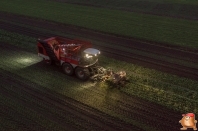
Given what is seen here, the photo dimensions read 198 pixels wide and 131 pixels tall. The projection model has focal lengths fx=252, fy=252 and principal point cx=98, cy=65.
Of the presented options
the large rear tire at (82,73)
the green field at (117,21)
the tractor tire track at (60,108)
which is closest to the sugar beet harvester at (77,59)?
the large rear tire at (82,73)

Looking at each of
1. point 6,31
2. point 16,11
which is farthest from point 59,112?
point 16,11

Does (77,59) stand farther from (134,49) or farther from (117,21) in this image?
(117,21)

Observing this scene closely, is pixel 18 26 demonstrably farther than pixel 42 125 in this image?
Yes

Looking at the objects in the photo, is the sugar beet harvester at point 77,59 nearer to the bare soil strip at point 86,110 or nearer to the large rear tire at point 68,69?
the large rear tire at point 68,69

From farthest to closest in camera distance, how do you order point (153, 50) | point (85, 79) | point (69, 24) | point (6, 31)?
1. point (69, 24)
2. point (6, 31)
3. point (153, 50)
4. point (85, 79)

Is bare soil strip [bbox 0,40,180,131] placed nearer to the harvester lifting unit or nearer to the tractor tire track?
the tractor tire track

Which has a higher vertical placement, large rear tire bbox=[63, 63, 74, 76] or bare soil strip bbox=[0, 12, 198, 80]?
bare soil strip bbox=[0, 12, 198, 80]

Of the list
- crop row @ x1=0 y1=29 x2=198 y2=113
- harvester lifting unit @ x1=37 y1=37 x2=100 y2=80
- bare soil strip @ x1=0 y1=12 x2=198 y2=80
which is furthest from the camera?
bare soil strip @ x1=0 y1=12 x2=198 y2=80

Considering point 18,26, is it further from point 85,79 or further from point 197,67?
point 197,67

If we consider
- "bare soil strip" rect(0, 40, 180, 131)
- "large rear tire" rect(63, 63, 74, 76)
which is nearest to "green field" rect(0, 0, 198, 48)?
"large rear tire" rect(63, 63, 74, 76)
